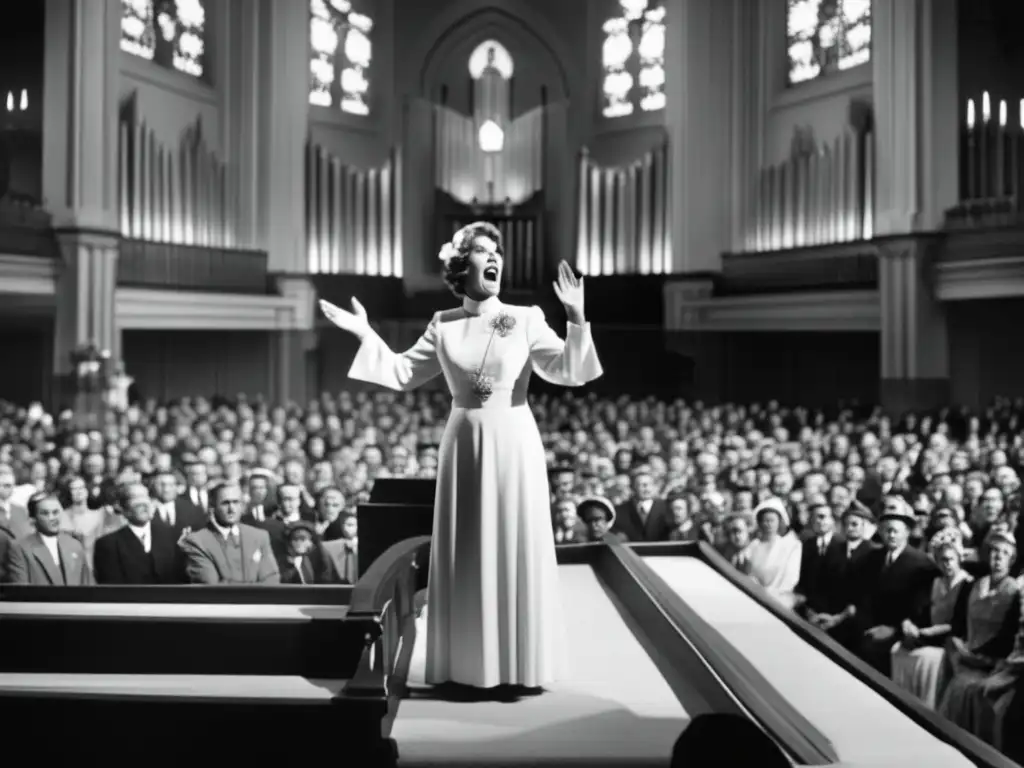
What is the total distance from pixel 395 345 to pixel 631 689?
66.9ft

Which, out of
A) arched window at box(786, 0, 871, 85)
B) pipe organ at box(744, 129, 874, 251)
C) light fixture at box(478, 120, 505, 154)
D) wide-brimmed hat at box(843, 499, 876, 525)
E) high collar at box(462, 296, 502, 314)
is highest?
arched window at box(786, 0, 871, 85)

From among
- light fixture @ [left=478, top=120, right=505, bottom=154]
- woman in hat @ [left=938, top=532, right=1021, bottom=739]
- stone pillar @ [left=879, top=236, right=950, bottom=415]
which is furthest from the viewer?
light fixture @ [left=478, top=120, right=505, bottom=154]

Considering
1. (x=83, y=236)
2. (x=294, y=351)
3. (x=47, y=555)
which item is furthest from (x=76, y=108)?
(x=47, y=555)

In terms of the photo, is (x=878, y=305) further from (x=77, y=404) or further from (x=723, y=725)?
(x=723, y=725)

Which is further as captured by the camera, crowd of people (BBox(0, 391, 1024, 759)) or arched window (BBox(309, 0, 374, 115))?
arched window (BBox(309, 0, 374, 115))

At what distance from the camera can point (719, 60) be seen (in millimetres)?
25047

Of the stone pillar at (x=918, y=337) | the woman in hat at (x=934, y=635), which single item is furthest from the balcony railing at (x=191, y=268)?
the woman in hat at (x=934, y=635)

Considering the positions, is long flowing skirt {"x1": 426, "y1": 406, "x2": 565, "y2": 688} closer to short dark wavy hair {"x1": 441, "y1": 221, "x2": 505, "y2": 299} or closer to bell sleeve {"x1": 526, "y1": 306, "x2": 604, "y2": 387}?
bell sleeve {"x1": 526, "y1": 306, "x2": 604, "y2": 387}

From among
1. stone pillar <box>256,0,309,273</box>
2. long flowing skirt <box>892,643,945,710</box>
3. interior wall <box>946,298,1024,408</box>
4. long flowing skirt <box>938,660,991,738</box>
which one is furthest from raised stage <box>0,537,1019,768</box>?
stone pillar <box>256,0,309,273</box>

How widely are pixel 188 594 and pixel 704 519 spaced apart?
196 inches

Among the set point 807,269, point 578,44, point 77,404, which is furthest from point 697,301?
point 77,404

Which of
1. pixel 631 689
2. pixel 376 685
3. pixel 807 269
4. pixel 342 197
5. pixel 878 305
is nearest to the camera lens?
pixel 376 685

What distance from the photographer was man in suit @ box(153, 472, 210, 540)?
29.2ft

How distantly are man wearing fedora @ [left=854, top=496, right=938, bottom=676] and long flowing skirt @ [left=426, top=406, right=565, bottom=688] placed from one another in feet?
11.9
